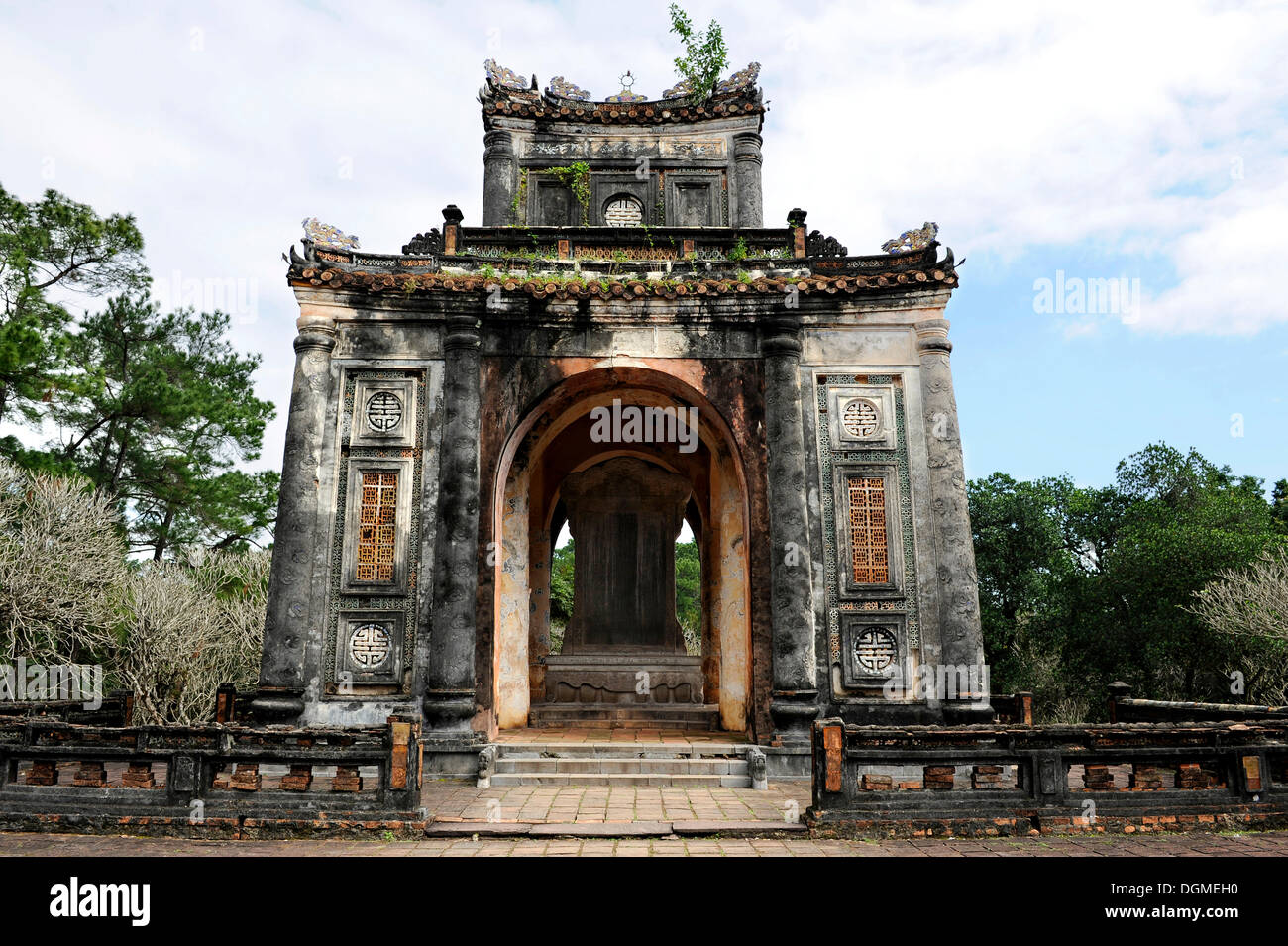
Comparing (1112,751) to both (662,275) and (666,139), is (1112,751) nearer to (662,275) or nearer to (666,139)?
(662,275)

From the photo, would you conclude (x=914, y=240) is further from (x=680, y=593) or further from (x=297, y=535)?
(x=680, y=593)

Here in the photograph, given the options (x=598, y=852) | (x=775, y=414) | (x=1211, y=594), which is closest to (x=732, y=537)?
(x=775, y=414)

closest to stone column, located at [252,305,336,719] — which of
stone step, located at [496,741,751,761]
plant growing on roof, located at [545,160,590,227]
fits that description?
stone step, located at [496,741,751,761]

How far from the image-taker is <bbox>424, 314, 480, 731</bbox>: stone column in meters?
11.4

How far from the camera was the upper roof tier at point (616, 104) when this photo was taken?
1747 cm

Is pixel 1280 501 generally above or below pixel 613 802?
above

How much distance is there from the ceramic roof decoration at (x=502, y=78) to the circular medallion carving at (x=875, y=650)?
1342cm

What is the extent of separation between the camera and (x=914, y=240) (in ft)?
43.2

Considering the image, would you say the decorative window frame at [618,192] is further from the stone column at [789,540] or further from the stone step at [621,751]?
the stone step at [621,751]

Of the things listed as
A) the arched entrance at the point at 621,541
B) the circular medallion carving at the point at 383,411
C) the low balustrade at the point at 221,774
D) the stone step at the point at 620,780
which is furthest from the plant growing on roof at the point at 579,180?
the low balustrade at the point at 221,774

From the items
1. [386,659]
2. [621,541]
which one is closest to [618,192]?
[621,541]

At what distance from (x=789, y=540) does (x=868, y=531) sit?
1.30 meters

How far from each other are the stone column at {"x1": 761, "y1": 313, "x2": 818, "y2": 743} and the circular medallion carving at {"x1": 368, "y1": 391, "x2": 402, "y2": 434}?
5.67m

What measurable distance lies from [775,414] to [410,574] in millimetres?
5934
